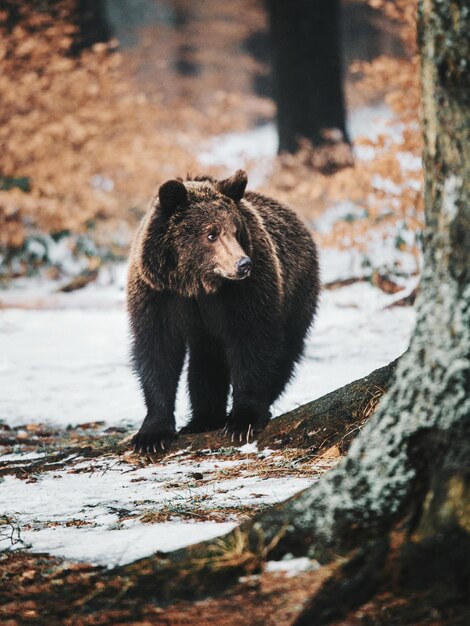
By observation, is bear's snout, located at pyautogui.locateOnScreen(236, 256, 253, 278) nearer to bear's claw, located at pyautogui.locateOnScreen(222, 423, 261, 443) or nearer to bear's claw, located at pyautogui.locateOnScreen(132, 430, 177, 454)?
bear's claw, located at pyautogui.locateOnScreen(222, 423, 261, 443)

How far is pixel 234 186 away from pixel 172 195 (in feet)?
1.33

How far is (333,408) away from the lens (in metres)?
4.26

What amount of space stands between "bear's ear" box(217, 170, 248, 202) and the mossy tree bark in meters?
2.36

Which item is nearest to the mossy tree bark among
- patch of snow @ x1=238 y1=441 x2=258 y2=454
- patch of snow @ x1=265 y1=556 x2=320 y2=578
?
patch of snow @ x1=265 y1=556 x2=320 y2=578

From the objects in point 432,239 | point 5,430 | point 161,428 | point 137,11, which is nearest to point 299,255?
point 161,428

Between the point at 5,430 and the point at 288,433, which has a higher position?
the point at 288,433

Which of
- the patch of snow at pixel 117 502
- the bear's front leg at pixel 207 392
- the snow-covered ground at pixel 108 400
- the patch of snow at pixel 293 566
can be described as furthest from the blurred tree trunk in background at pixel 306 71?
the patch of snow at pixel 293 566

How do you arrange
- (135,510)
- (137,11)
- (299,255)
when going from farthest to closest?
1. (137,11)
2. (299,255)
3. (135,510)

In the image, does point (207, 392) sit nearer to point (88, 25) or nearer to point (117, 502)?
point (117, 502)

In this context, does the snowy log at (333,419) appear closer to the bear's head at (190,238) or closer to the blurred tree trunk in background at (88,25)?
the bear's head at (190,238)

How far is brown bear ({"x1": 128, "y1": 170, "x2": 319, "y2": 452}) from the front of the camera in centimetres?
468

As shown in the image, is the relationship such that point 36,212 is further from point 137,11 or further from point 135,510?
point 137,11

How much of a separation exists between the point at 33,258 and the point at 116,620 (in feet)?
33.3

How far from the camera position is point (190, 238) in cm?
472
